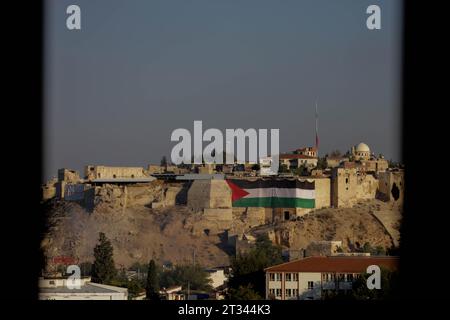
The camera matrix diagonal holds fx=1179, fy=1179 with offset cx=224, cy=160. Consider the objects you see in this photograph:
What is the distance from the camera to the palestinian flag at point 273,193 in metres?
28.6

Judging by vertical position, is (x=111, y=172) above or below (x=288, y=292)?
above

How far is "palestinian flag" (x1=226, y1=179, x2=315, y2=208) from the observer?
93.9 feet

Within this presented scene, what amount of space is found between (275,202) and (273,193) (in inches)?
13.6

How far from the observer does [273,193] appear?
95.1ft

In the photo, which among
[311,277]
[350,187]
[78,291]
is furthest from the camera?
[350,187]

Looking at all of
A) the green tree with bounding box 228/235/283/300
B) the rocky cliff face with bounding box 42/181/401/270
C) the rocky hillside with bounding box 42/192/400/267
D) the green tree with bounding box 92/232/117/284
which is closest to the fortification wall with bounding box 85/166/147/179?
the rocky cliff face with bounding box 42/181/401/270

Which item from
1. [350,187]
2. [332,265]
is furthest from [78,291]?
[350,187]

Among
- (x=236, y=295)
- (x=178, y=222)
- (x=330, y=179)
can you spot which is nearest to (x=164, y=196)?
(x=178, y=222)

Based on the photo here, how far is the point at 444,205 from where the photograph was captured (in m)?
3.72

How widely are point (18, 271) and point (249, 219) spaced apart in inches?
1005

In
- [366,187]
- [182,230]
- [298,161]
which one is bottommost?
[182,230]

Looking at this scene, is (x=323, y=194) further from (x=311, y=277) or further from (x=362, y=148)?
(x=311, y=277)
